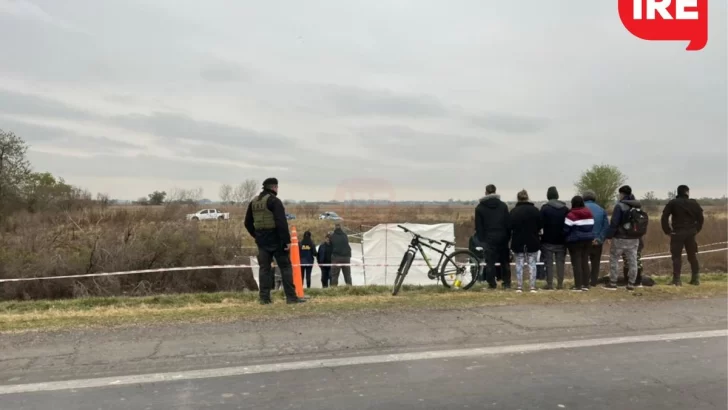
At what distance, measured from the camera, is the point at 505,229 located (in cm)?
966

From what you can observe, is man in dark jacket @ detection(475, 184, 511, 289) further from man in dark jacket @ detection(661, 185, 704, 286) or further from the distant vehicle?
the distant vehicle

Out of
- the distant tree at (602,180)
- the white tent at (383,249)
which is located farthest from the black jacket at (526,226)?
the distant tree at (602,180)

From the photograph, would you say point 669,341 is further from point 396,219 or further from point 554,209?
point 396,219

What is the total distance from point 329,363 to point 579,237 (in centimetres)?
596

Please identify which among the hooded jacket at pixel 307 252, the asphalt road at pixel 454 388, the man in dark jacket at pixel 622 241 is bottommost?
the asphalt road at pixel 454 388

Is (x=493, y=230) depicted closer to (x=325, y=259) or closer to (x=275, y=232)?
(x=275, y=232)

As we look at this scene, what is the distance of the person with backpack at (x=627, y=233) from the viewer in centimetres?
944

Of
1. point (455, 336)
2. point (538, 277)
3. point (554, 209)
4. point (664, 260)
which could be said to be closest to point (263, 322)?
point (455, 336)

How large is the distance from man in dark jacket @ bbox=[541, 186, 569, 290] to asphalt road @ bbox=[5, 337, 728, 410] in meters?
4.15

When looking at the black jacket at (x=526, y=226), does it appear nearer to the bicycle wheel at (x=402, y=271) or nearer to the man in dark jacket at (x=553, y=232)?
the man in dark jacket at (x=553, y=232)

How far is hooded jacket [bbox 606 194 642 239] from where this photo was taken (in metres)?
9.51

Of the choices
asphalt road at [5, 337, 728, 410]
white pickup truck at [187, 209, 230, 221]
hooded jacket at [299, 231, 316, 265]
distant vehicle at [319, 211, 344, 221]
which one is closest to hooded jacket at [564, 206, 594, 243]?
asphalt road at [5, 337, 728, 410]

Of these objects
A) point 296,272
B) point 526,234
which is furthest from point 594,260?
point 296,272

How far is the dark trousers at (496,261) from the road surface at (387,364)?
2499 millimetres
